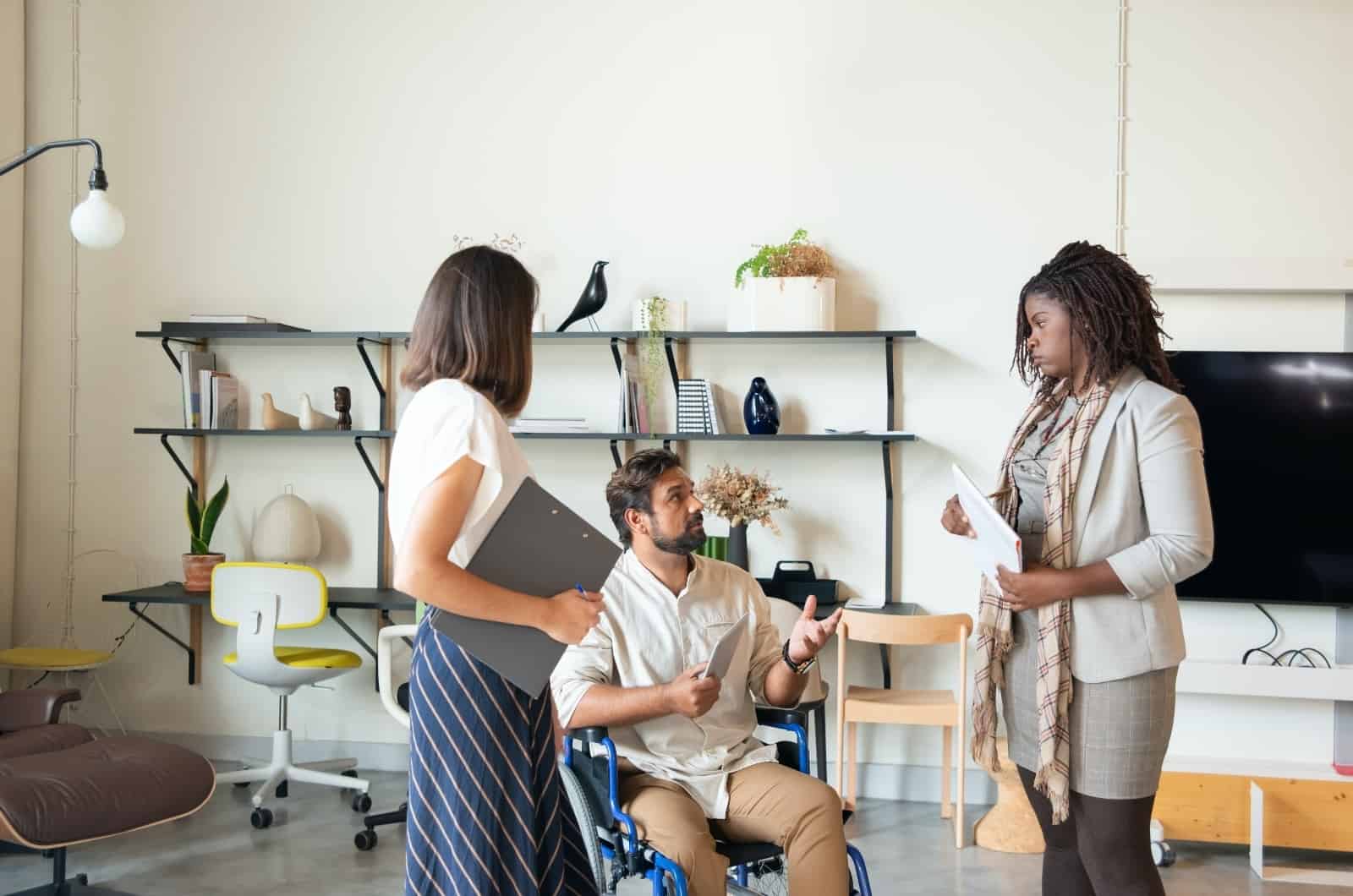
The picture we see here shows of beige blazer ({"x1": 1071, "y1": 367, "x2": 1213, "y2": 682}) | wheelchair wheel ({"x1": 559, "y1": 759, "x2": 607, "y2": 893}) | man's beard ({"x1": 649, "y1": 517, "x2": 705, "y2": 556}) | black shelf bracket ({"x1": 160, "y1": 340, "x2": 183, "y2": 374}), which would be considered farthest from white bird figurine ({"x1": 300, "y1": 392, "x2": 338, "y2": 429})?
beige blazer ({"x1": 1071, "y1": 367, "x2": 1213, "y2": 682})

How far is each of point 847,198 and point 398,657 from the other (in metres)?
2.52

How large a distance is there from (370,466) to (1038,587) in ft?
10.6

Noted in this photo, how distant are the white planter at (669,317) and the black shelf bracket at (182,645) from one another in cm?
227

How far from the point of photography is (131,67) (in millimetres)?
4961

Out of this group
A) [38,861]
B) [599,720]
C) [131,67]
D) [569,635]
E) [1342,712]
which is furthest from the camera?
[131,67]

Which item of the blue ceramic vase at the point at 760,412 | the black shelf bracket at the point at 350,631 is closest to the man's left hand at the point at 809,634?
the blue ceramic vase at the point at 760,412

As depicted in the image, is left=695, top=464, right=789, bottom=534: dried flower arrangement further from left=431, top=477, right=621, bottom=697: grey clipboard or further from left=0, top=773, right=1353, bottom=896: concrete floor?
left=431, top=477, right=621, bottom=697: grey clipboard

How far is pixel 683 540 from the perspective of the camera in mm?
2797

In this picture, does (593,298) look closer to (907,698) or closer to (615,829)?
(907,698)

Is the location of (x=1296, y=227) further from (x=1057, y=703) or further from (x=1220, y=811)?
(x=1057, y=703)

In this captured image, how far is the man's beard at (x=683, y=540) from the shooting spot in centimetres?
279

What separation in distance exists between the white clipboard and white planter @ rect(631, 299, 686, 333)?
231 centimetres

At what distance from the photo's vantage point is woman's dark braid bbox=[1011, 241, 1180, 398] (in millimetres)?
2078

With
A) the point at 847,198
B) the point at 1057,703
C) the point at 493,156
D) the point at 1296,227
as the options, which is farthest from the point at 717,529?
the point at 1057,703
